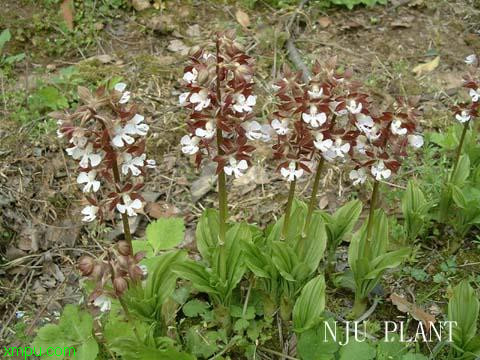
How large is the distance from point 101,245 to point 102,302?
1.32 m

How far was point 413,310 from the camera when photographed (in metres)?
3.69

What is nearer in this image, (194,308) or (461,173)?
(194,308)

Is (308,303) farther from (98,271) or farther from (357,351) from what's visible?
(98,271)

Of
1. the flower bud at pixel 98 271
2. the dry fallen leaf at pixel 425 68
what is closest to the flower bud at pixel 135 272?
the flower bud at pixel 98 271

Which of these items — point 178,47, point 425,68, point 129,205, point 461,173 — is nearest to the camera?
point 129,205

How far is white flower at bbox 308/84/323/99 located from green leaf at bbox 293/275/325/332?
107 cm

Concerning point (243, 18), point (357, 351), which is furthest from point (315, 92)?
point (243, 18)

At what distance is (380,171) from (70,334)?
1968 millimetres

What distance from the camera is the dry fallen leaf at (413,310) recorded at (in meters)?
3.59

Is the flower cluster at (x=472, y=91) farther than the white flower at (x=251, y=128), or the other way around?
the flower cluster at (x=472, y=91)

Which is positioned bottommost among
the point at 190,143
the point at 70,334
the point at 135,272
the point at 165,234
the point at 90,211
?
the point at 70,334

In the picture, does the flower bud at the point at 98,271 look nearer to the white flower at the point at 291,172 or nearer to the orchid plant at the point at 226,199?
the orchid plant at the point at 226,199

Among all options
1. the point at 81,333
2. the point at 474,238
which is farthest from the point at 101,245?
the point at 474,238

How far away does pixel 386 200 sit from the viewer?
4.60 meters
